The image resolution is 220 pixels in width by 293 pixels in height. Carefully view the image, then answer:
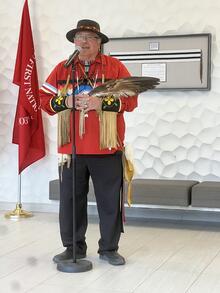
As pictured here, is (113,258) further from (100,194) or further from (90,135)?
(90,135)

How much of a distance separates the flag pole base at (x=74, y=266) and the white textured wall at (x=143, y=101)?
2103mm

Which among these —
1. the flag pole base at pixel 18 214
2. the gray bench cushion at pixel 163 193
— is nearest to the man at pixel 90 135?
the gray bench cushion at pixel 163 193

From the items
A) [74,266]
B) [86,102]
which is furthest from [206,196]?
[86,102]

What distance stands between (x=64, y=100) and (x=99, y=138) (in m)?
0.34

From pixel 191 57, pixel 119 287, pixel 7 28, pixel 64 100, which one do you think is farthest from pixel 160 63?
pixel 119 287

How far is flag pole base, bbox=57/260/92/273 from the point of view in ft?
11.8

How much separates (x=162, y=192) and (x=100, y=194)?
1.37 metres

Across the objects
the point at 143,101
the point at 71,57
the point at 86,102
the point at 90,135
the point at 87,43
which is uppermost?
the point at 87,43

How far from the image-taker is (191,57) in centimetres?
538

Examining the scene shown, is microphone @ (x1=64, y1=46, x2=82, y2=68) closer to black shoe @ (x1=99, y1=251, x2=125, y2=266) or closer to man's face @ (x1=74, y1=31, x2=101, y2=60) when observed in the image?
man's face @ (x1=74, y1=31, x2=101, y2=60)

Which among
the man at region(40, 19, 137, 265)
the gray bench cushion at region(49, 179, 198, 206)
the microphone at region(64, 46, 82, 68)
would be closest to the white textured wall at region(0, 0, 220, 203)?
the gray bench cushion at region(49, 179, 198, 206)

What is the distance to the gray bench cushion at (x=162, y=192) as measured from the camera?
500cm

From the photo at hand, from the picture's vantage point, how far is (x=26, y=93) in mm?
5680

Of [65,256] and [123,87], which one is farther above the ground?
[123,87]
